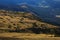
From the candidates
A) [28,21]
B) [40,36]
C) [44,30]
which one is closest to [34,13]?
[28,21]

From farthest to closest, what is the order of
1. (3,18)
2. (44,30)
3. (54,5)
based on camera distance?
(54,5), (3,18), (44,30)

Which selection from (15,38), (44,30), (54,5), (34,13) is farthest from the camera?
(54,5)

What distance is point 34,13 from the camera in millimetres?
31266

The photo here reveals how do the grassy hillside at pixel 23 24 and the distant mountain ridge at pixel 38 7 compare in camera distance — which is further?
the distant mountain ridge at pixel 38 7

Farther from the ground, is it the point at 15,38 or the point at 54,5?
the point at 54,5

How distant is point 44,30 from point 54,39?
2944 mm

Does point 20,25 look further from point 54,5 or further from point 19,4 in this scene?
point 54,5

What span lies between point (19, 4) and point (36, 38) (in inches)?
481

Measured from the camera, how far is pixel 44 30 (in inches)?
949

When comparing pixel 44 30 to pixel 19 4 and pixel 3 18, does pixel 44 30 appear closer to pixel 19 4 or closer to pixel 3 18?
pixel 3 18

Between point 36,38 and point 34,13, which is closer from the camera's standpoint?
point 36,38

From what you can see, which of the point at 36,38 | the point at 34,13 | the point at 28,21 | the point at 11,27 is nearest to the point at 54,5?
the point at 34,13

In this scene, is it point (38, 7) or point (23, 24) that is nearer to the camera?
point (23, 24)

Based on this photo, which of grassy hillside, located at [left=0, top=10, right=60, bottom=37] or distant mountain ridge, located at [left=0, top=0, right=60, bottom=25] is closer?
grassy hillside, located at [left=0, top=10, right=60, bottom=37]
